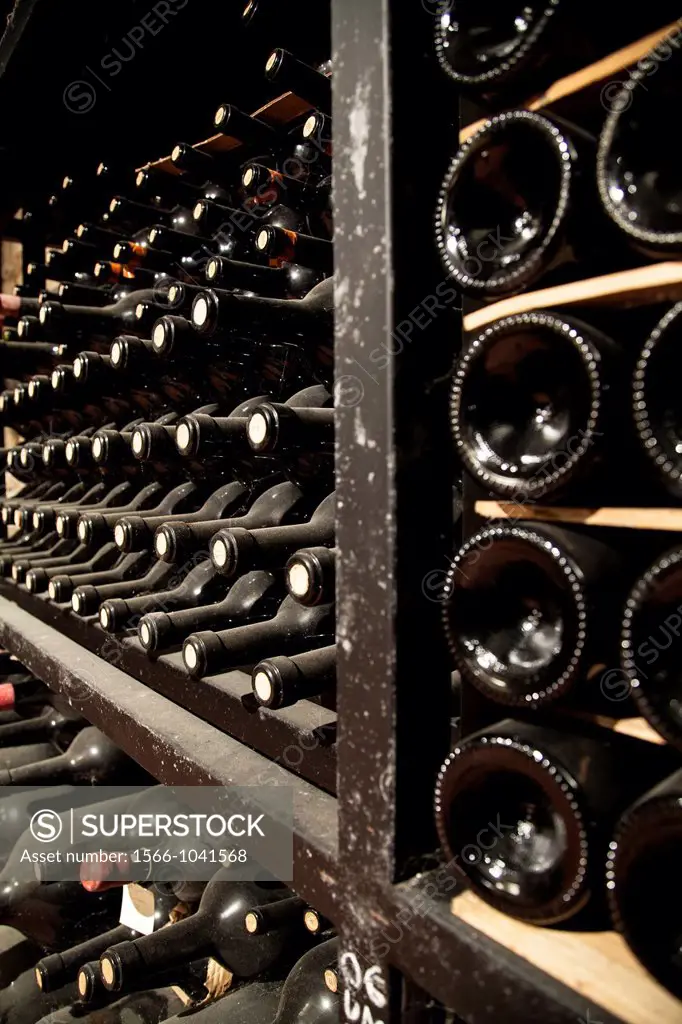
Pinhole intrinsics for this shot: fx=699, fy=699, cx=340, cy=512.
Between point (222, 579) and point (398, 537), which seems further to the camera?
point (222, 579)

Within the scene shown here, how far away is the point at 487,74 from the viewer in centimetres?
43

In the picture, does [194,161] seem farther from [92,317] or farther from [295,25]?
[92,317]

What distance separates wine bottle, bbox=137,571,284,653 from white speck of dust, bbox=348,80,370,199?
0.45 meters

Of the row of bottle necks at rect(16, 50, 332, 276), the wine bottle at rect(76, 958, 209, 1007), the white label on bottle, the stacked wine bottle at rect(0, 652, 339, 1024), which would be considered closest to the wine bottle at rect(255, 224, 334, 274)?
the row of bottle necks at rect(16, 50, 332, 276)

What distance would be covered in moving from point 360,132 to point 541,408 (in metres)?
0.24

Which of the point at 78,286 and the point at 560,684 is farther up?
the point at 78,286

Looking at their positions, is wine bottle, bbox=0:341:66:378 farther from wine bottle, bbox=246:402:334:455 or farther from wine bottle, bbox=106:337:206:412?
wine bottle, bbox=246:402:334:455

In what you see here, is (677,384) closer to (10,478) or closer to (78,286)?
(78,286)

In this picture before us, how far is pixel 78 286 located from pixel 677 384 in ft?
3.75

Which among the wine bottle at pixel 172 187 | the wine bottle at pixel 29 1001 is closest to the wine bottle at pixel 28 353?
the wine bottle at pixel 172 187

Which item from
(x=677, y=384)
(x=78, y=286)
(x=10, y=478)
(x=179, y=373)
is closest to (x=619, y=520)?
(x=677, y=384)

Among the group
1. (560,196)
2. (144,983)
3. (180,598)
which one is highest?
(560,196)

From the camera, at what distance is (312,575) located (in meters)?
0.61

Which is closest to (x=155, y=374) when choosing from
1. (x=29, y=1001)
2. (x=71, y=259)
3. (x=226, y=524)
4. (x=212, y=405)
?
(x=212, y=405)
